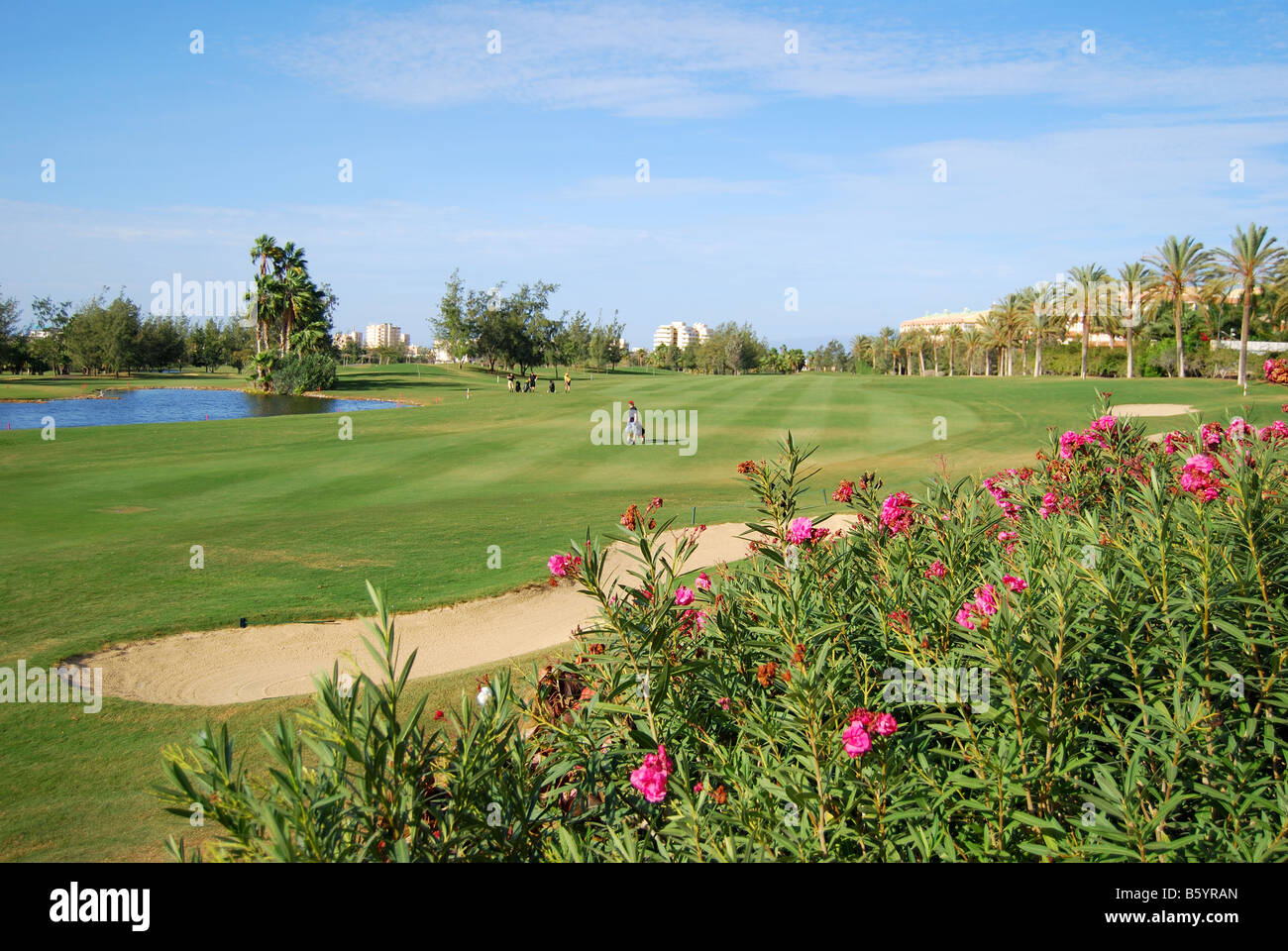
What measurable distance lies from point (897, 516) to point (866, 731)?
7.88 ft

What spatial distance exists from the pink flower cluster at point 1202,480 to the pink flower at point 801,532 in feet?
6.41

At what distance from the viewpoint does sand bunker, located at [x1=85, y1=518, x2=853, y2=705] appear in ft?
30.9

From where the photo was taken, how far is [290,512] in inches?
733

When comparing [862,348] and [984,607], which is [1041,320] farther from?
[984,607]

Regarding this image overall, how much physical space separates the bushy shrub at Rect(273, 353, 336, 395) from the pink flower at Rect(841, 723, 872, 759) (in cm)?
7300

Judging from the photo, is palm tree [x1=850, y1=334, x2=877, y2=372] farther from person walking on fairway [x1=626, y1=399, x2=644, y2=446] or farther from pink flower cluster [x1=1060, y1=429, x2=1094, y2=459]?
pink flower cluster [x1=1060, y1=429, x2=1094, y2=459]

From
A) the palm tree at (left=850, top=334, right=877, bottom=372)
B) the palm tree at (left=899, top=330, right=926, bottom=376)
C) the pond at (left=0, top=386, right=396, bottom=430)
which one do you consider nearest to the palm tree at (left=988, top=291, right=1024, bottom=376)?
the palm tree at (left=899, top=330, right=926, bottom=376)

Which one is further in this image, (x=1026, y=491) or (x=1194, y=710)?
(x=1026, y=491)

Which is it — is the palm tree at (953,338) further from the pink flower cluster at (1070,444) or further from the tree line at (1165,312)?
the pink flower cluster at (1070,444)

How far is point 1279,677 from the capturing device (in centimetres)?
316
